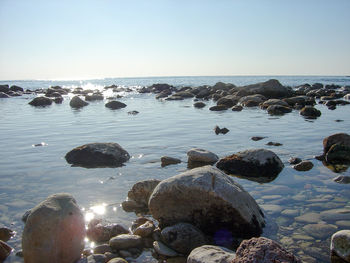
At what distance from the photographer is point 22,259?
14.1 feet

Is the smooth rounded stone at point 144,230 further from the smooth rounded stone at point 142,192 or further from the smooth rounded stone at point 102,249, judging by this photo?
the smooth rounded stone at point 142,192

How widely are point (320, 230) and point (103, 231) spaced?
3074 millimetres

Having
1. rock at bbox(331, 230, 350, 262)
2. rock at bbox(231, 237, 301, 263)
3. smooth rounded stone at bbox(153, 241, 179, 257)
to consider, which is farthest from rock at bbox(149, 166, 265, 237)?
rock at bbox(231, 237, 301, 263)

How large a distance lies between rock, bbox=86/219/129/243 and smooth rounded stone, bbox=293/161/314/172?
454 centimetres

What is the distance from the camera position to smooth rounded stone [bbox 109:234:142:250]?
14.9 ft

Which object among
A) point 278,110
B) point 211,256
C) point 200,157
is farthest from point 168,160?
point 278,110

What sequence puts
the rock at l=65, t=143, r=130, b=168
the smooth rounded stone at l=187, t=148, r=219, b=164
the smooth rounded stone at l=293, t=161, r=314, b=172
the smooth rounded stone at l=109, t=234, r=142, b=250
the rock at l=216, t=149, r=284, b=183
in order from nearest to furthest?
the smooth rounded stone at l=109, t=234, r=142, b=250
the rock at l=216, t=149, r=284, b=183
the smooth rounded stone at l=293, t=161, r=314, b=172
the smooth rounded stone at l=187, t=148, r=219, b=164
the rock at l=65, t=143, r=130, b=168

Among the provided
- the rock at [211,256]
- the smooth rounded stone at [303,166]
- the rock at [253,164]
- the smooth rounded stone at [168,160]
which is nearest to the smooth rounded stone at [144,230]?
the rock at [211,256]

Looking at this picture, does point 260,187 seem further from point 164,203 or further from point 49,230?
point 49,230

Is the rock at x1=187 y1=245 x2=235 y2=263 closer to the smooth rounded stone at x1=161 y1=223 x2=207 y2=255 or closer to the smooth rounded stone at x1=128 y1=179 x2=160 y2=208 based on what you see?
the smooth rounded stone at x1=161 y1=223 x2=207 y2=255

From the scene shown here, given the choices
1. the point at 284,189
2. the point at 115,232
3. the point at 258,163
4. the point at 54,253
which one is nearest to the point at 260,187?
the point at 284,189

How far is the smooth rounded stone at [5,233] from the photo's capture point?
15.8 feet

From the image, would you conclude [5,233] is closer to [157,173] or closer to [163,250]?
[163,250]

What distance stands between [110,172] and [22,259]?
3.73 m
